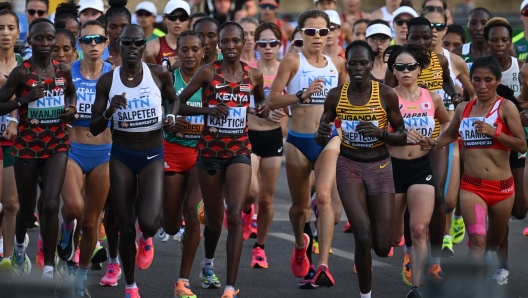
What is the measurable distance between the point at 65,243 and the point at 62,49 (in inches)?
83.1

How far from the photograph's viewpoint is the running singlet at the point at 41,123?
29.9ft

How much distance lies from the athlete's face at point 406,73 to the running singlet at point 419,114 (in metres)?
0.16

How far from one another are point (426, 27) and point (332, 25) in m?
2.24

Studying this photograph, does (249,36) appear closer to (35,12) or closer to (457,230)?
(35,12)

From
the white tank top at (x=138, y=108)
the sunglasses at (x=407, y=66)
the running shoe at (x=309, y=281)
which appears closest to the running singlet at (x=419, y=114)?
the sunglasses at (x=407, y=66)

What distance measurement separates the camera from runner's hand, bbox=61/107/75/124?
30.2ft

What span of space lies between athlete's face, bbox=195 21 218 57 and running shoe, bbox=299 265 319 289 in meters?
2.31

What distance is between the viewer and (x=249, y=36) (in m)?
13.2

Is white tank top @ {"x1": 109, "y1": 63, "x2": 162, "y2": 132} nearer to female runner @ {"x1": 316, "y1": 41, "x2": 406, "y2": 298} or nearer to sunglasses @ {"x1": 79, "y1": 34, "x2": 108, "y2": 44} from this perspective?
sunglasses @ {"x1": 79, "y1": 34, "x2": 108, "y2": 44}

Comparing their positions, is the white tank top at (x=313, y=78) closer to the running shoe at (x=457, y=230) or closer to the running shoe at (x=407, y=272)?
the running shoe at (x=407, y=272)

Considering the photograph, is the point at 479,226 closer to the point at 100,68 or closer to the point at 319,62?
the point at 319,62

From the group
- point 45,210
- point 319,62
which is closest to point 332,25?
point 319,62

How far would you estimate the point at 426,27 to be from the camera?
10609 millimetres

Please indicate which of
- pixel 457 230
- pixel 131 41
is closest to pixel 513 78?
pixel 457 230
